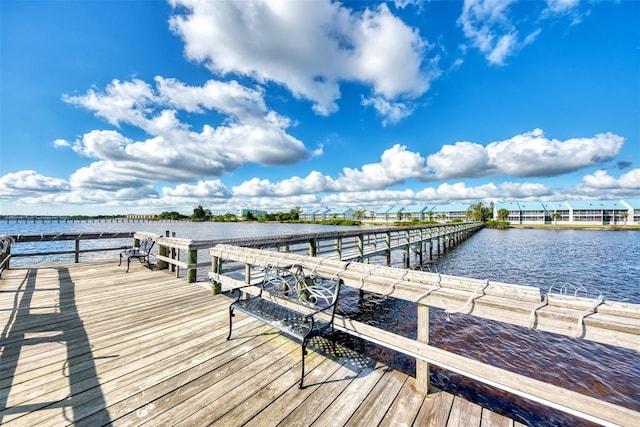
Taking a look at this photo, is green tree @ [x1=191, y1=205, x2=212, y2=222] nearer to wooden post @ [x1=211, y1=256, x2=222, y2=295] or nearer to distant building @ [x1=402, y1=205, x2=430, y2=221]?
distant building @ [x1=402, y1=205, x2=430, y2=221]

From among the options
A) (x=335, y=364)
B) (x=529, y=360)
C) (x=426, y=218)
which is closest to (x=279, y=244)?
(x=335, y=364)

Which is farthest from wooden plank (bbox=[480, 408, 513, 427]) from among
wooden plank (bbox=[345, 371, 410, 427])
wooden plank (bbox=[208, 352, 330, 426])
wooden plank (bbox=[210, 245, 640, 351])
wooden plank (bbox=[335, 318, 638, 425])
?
wooden plank (bbox=[208, 352, 330, 426])

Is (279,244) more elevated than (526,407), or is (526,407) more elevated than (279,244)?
(279,244)

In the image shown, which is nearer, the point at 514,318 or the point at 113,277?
the point at 514,318

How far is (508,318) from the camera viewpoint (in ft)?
6.33

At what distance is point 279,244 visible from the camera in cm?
647

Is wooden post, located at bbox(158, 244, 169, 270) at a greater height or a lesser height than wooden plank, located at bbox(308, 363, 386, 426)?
greater

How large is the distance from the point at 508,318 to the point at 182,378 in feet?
9.78

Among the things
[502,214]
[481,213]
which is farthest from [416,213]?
[502,214]

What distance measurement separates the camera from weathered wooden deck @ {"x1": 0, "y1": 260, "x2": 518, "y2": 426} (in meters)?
→ 2.12

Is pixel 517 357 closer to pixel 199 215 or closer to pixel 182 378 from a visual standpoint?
pixel 182 378

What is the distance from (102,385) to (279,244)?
424cm

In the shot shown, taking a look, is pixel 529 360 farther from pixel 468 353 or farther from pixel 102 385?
pixel 102 385

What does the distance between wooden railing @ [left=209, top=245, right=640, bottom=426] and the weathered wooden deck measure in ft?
1.36
